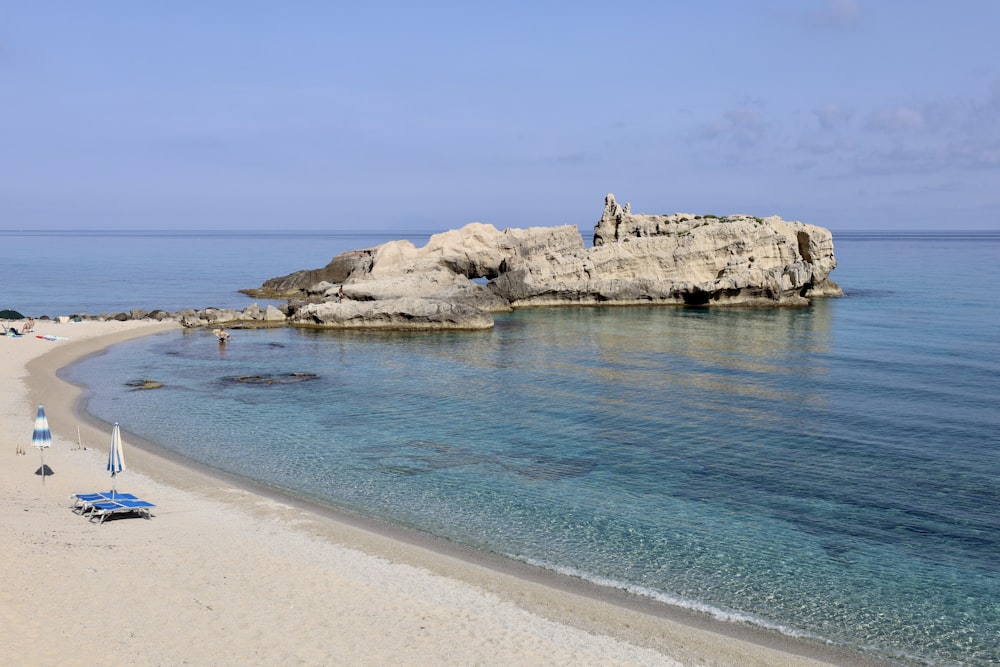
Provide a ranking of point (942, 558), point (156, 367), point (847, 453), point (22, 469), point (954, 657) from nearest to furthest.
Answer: point (954, 657)
point (942, 558)
point (22, 469)
point (847, 453)
point (156, 367)

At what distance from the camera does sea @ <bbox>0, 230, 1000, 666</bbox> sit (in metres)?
15.0

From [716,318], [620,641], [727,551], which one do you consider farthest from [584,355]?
[620,641]

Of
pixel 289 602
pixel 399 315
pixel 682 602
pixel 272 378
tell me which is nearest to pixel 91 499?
pixel 289 602

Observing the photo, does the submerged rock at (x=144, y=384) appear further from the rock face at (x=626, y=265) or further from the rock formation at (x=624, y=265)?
the rock face at (x=626, y=265)

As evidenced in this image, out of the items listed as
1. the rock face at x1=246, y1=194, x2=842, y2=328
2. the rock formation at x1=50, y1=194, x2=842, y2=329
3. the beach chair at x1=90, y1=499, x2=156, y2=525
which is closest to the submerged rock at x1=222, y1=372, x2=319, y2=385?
the beach chair at x1=90, y1=499, x2=156, y2=525

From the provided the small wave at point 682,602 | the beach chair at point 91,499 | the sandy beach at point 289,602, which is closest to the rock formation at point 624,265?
the beach chair at point 91,499

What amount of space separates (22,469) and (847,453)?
886 inches

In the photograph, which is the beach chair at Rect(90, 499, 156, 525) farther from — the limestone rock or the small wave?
the limestone rock

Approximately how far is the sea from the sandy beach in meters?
1.24

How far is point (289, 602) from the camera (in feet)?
43.9

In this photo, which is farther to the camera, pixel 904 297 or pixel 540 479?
pixel 904 297

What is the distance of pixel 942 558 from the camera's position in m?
15.9

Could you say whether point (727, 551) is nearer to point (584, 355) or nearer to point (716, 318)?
point (584, 355)

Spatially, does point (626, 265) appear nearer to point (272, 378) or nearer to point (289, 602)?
point (272, 378)
